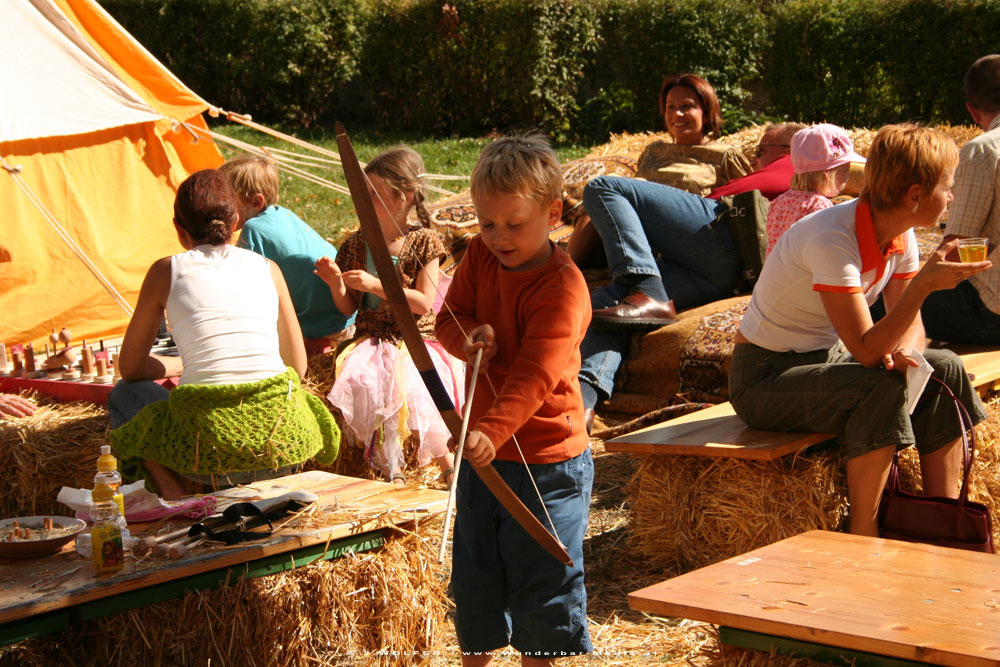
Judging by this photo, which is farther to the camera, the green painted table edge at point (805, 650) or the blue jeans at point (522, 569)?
the blue jeans at point (522, 569)

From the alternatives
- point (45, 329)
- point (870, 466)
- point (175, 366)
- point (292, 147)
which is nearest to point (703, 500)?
point (870, 466)

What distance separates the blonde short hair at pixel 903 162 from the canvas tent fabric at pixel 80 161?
5109 millimetres

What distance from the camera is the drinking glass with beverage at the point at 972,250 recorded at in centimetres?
333

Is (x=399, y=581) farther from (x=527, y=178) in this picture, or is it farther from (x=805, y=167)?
(x=805, y=167)

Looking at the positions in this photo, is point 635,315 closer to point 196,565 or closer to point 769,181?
point 769,181

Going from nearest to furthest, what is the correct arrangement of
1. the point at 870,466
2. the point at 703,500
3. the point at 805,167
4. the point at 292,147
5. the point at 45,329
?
the point at 870,466 < the point at 703,500 < the point at 805,167 < the point at 45,329 < the point at 292,147

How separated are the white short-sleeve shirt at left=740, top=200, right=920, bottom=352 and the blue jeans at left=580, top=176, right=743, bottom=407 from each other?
1437 mm

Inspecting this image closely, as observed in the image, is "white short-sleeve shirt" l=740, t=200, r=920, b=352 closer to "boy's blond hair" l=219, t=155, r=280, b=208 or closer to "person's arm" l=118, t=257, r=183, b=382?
"person's arm" l=118, t=257, r=183, b=382

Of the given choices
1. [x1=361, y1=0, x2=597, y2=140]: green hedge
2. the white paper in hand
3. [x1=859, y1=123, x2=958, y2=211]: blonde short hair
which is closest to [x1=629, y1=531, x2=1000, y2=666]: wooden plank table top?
the white paper in hand

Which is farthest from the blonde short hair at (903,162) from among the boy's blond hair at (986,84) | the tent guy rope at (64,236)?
the tent guy rope at (64,236)

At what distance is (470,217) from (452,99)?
815 cm

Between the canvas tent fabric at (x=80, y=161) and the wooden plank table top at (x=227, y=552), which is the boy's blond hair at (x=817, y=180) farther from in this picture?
the canvas tent fabric at (x=80, y=161)

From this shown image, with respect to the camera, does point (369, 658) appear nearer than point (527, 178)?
No

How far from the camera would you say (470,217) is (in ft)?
22.6
